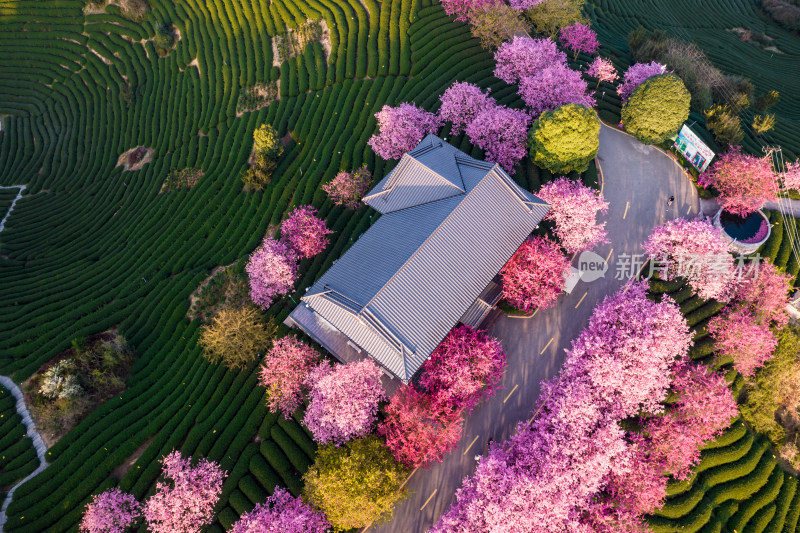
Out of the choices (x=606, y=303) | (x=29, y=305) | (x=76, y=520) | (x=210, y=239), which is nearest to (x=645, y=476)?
(x=606, y=303)

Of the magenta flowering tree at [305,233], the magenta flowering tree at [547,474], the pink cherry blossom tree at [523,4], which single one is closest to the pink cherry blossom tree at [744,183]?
the magenta flowering tree at [547,474]

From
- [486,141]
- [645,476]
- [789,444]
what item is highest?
[486,141]

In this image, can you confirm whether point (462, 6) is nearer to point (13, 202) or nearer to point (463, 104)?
point (463, 104)

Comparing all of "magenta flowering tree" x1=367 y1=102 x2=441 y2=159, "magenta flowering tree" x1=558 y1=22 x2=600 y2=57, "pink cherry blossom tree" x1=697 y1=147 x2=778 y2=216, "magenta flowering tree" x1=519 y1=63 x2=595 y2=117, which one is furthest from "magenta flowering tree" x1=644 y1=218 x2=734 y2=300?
"magenta flowering tree" x1=558 y1=22 x2=600 y2=57

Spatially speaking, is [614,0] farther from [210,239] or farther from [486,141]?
[210,239]

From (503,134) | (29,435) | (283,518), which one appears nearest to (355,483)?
(283,518)

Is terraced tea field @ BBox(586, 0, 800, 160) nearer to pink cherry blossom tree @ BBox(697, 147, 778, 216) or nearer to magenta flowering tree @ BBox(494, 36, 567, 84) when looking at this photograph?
magenta flowering tree @ BBox(494, 36, 567, 84)

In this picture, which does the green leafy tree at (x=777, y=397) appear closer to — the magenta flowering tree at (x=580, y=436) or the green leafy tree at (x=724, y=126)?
the magenta flowering tree at (x=580, y=436)
